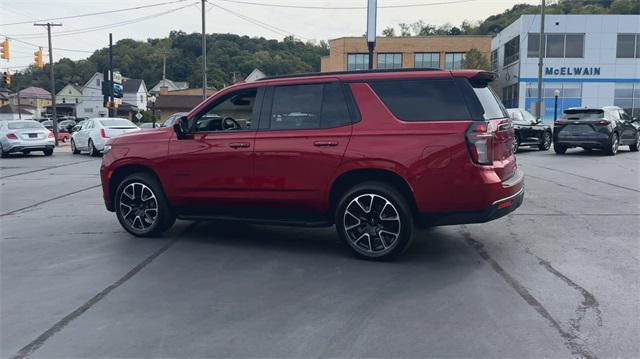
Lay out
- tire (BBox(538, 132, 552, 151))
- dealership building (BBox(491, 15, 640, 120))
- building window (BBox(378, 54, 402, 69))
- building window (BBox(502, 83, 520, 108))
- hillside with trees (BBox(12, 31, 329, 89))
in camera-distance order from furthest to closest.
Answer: building window (BBox(378, 54, 402, 69)), hillside with trees (BBox(12, 31, 329, 89)), building window (BBox(502, 83, 520, 108)), dealership building (BBox(491, 15, 640, 120)), tire (BBox(538, 132, 552, 151))

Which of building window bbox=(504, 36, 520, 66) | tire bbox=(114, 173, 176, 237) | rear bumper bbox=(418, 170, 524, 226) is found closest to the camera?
rear bumper bbox=(418, 170, 524, 226)

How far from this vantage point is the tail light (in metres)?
5.36

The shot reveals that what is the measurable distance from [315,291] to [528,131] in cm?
1813

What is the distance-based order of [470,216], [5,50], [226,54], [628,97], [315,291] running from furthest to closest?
1. [226,54]
2. [628,97]
3. [5,50]
4. [470,216]
5. [315,291]

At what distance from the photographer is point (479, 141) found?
5371 mm

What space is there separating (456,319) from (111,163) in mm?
4804

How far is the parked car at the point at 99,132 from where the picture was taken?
68.4 ft

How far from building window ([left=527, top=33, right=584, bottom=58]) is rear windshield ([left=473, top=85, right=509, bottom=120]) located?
4761 centimetres

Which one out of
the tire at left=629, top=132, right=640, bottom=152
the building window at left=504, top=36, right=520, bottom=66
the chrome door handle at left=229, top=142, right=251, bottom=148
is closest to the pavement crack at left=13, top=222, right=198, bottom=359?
the chrome door handle at left=229, top=142, right=251, bottom=148

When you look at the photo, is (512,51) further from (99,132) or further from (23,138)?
(23,138)

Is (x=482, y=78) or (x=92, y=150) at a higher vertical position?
(x=482, y=78)

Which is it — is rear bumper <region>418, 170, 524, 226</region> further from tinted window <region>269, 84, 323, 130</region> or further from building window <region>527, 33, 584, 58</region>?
building window <region>527, 33, 584, 58</region>

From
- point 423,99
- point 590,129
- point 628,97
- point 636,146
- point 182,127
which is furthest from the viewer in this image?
point 628,97

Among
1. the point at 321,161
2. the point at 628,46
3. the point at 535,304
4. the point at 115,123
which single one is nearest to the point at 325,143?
the point at 321,161
